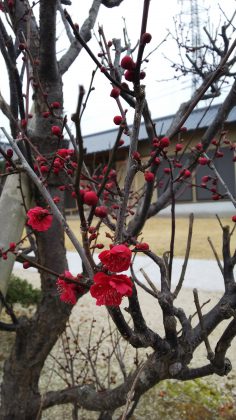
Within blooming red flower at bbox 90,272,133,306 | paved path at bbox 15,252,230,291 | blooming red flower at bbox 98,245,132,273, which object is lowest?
blooming red flower at bbox 90,272,133,306

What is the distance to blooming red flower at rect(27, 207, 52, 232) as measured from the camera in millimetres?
818

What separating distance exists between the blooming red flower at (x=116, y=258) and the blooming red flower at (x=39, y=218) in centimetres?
25

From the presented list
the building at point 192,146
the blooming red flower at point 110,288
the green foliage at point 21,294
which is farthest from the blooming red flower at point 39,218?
the building at point 192,146

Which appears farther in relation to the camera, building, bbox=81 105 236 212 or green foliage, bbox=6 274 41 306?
building, bbox=81 105 236 212

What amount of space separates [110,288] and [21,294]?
437 centimetres

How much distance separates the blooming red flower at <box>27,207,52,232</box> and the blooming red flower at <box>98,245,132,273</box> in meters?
0.25

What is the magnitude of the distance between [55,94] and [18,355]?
1.55 metres

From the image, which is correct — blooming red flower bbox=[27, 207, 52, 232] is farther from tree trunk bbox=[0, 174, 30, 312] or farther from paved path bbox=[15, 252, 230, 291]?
paved path bbox=[15, 252, 230, 291]

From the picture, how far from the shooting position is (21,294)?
4.75 metres

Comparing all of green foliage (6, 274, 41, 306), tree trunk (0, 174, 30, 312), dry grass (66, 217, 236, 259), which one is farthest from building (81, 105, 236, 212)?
tree trunk (0, 174, 30, 312)

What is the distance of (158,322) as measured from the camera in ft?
Result: 15.3

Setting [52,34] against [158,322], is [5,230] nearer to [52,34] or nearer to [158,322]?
[52,34]

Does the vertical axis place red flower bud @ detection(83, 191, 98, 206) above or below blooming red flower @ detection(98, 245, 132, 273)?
above

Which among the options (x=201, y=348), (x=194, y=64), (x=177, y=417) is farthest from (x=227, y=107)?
(x=201, y=348)
